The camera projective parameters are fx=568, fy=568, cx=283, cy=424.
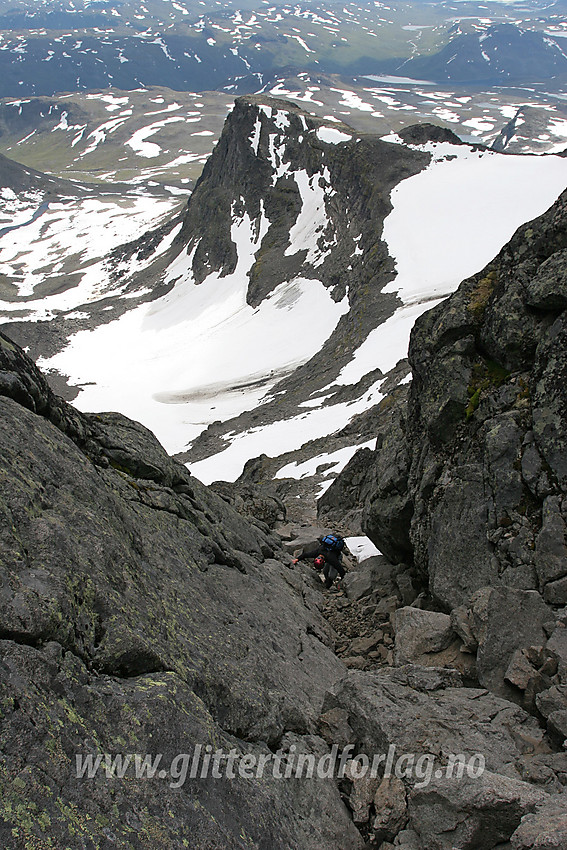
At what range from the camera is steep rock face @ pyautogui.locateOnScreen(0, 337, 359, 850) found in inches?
200

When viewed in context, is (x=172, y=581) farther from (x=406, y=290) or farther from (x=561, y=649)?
(x=406, y=290)

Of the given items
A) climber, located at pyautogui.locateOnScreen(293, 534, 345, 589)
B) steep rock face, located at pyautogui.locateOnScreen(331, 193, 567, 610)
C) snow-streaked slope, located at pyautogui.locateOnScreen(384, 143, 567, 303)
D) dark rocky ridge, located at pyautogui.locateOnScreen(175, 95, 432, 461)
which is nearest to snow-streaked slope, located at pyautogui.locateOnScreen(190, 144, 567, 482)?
snow-streaked slope, located at pyautogui.locateOnScreen(384, 143, 567, 303)

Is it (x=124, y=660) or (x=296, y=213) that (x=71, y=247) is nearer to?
(x=296, y=213)

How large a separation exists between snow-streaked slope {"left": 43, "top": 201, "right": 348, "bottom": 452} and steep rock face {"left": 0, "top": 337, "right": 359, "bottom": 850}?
37.7 m

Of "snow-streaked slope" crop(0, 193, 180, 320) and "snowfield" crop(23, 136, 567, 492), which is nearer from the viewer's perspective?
"snowfield" crop(23, 136, 567, 492)

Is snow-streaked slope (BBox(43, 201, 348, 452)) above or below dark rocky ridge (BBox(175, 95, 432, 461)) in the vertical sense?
below

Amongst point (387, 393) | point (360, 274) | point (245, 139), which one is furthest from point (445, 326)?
point (245, 139)

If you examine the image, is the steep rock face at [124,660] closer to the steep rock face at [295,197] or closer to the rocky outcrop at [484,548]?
the rocky outcrop at [484,548]

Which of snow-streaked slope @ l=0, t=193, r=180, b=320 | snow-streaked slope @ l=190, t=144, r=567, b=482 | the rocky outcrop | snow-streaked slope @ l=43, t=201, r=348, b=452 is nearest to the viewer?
the rocky outcrop

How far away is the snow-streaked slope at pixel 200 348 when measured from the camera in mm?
57875

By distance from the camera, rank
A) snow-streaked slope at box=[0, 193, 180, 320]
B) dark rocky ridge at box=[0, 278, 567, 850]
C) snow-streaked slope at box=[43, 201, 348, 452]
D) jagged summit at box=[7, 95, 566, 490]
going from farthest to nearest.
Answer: snow-streaked slope at box=[0, 193, 180, 320], snow-streaked slope at box=[43, 201, 348, 452], jagged summit at box=[7, 95, 566, 490], dark rocky ridge at box=[0, 278, 567, 850]

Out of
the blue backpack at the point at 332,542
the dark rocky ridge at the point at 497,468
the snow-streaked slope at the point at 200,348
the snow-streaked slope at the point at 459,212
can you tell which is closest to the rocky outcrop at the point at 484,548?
the dark rocky ridge at the point at 497,468

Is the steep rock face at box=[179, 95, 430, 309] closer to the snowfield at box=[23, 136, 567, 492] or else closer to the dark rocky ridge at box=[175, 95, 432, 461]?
the dark rocky ridge at box=[175, 95, 432, 461]

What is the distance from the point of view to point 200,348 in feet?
242
